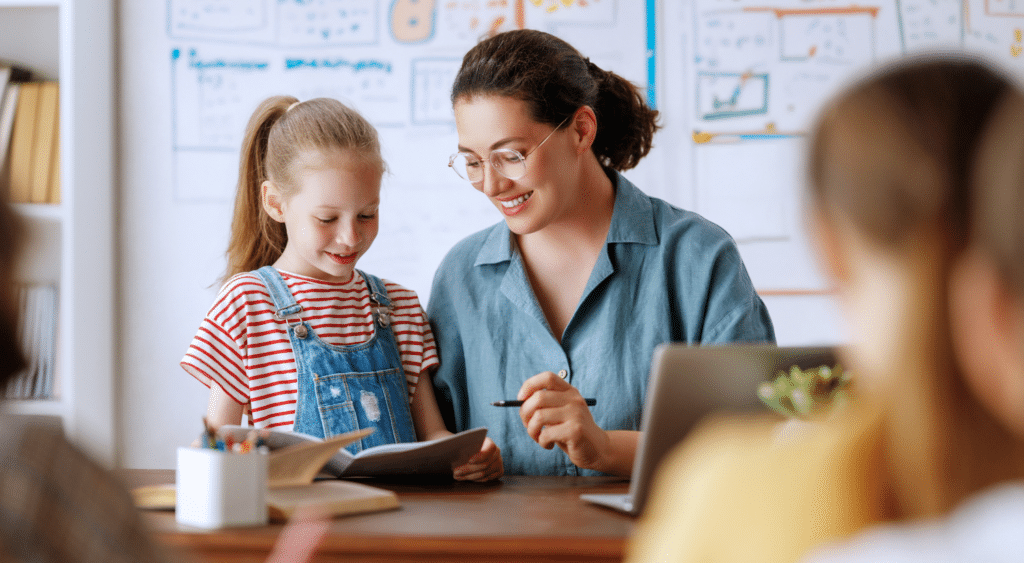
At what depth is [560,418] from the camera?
131 centimetres

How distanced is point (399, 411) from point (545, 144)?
0.57m

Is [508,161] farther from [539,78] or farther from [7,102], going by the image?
[7,102]

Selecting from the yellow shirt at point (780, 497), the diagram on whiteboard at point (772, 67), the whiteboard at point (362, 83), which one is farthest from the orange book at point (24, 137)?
the yellow shirt at point (780, 497)

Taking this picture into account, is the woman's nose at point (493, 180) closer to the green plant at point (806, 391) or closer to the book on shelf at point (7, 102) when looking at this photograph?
the green plant at point (806, 391)

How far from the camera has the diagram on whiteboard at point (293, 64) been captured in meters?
2.71

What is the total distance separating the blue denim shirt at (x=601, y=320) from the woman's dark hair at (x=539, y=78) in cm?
20

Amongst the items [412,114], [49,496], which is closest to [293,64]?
[412,114]

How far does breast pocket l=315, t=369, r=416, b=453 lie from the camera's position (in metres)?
1.52

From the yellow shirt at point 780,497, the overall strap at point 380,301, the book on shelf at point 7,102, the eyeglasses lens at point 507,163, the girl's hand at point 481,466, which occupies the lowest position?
the girl's hand at point 481,466

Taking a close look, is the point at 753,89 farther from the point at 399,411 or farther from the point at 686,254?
the point at 399,411

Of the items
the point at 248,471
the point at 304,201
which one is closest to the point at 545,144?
the point at 304,201

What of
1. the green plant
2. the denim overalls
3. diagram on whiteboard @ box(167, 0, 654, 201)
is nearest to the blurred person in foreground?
the green plant

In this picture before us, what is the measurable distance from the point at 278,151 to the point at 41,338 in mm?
1215

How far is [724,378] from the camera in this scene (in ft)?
3.31
